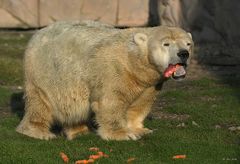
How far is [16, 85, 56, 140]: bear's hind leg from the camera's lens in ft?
27.5

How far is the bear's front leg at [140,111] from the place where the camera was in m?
8.00

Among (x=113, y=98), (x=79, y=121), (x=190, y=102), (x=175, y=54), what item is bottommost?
(x=190, y=102)

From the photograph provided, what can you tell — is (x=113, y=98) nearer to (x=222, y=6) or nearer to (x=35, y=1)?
(x=222, y=6)

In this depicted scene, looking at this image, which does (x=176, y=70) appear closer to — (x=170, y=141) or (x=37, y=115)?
(x=170, y=141)

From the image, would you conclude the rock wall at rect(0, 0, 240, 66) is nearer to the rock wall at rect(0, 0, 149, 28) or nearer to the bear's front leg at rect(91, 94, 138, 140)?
the rock wall at rect(0, 0, 149, 28)

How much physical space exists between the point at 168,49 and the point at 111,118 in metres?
0.99

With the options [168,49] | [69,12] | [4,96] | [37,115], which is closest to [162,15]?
[69,12]

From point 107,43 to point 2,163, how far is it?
1.85m

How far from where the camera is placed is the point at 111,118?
25.5ft

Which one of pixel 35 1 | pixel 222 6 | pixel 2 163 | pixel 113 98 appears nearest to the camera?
pixel 2 163

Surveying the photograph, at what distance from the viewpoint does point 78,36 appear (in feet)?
26.9

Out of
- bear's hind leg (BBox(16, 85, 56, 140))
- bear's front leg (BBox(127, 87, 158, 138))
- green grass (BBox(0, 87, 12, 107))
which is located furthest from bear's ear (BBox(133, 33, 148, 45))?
green grass (BBox(0, 87, 12, 107))

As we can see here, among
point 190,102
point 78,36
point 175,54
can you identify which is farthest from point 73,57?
point 190,102

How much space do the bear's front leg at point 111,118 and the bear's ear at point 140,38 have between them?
630mm
